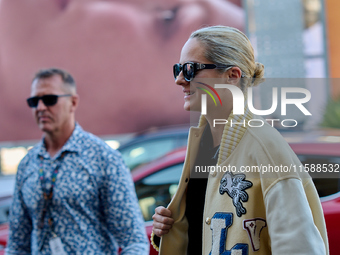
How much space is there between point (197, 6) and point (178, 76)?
11461 millimetres

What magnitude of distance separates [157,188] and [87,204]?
1.41 metres

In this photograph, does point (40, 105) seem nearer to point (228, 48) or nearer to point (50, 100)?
point (50, 100)

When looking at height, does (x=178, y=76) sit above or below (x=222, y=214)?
above

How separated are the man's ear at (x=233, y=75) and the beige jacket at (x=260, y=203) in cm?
14

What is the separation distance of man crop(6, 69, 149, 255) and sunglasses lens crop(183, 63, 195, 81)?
3.16 ft

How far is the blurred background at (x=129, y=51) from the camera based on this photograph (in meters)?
11.6

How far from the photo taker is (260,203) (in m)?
1.38

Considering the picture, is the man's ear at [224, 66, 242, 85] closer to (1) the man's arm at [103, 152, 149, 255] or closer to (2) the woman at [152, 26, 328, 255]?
(2) the woman at [152, 26, 328, 255]

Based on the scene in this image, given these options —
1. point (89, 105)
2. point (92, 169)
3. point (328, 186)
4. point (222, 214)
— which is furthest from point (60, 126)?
point (89, 105)

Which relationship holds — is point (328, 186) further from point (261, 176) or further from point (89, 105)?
point (89, 105)

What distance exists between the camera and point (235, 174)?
1434 millimetres

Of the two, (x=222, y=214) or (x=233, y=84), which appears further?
(x=233, y=84)

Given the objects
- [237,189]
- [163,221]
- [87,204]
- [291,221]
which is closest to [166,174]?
[87,204]

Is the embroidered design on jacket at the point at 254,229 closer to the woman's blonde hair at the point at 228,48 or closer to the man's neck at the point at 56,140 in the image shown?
the woman's blonde hair at the point at 228,48
